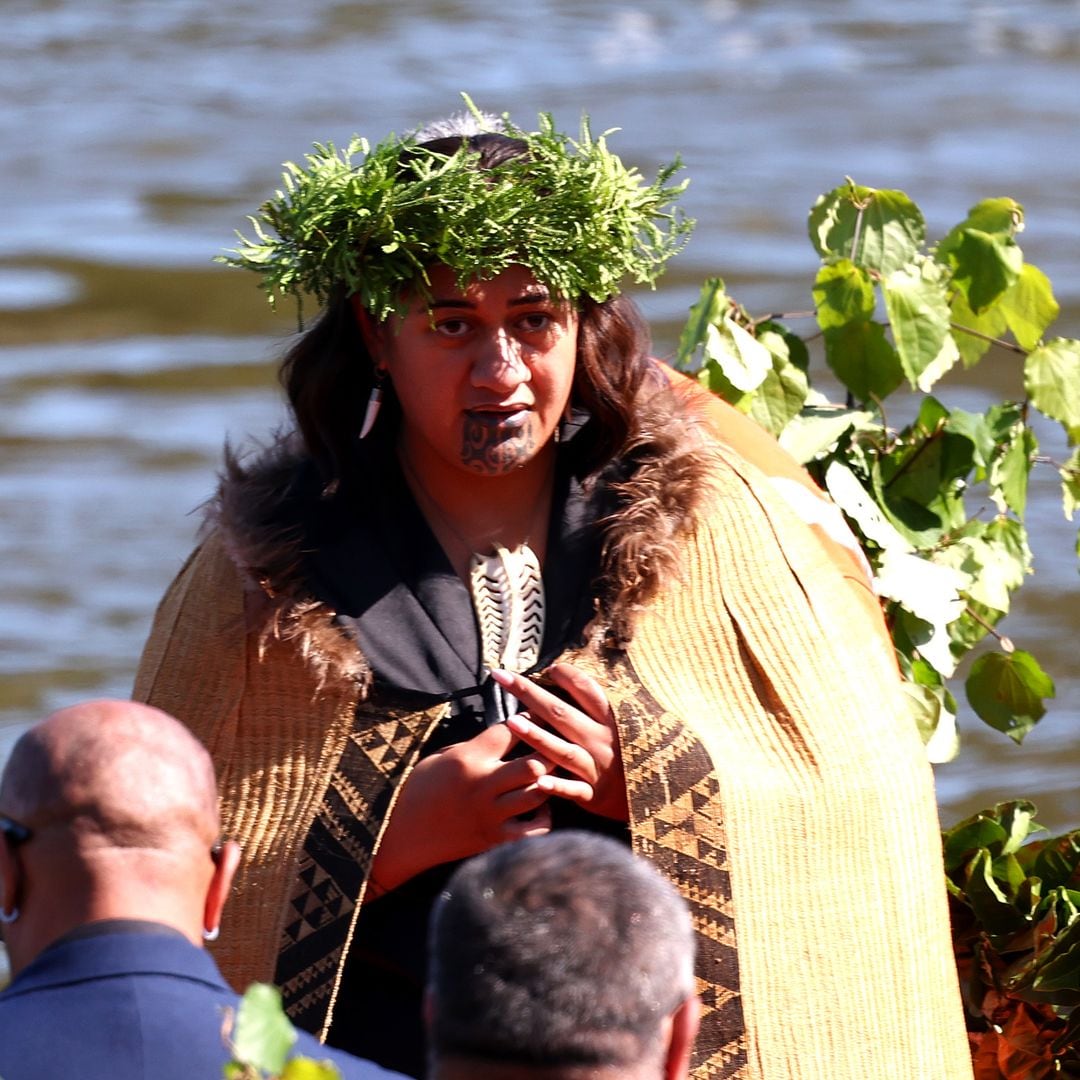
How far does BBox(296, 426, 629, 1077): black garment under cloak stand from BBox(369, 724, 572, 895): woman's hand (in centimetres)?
3

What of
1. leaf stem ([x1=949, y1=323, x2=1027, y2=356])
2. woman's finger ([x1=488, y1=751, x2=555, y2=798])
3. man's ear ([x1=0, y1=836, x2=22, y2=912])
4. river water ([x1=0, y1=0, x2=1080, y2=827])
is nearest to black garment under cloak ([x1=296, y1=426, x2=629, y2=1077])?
woman's finger ([x1=488, y1=751, x2=555, y2=798])

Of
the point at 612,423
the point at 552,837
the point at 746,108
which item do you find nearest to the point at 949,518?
the point at 612,423

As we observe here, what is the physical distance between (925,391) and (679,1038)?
236 centimetres

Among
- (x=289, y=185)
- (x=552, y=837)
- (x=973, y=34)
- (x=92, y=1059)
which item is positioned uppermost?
(x=289, y=185)

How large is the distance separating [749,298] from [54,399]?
3153mm

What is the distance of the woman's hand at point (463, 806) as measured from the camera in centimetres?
302

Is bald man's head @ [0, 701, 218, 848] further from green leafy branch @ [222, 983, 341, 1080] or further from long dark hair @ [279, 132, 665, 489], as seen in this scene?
long dark hair @ [279, 132, 665, 489]

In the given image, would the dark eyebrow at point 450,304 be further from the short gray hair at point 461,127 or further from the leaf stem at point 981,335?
the leaf stem at point 981,335

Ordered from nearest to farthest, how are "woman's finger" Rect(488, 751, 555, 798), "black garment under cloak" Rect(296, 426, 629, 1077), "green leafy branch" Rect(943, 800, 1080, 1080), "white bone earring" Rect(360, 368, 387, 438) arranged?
"woman's finger" Rect(488, 751, 555, 798)
"black garment under cloak" Rect(296, 426, 629, 1077)
"white bone earring" Rect(360, 368, 387, 438)
"green leafy branch" Rect(943, 800, 1080, 1080)

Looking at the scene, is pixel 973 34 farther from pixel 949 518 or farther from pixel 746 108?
pixel 949 518

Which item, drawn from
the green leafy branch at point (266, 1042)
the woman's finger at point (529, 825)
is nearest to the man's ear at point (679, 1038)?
the green leafy branch at point (266, 1042)

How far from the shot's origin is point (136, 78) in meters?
13.3

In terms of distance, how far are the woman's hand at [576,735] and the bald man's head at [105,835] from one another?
842mm

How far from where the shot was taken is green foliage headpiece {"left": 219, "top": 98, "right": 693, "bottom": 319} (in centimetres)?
313
